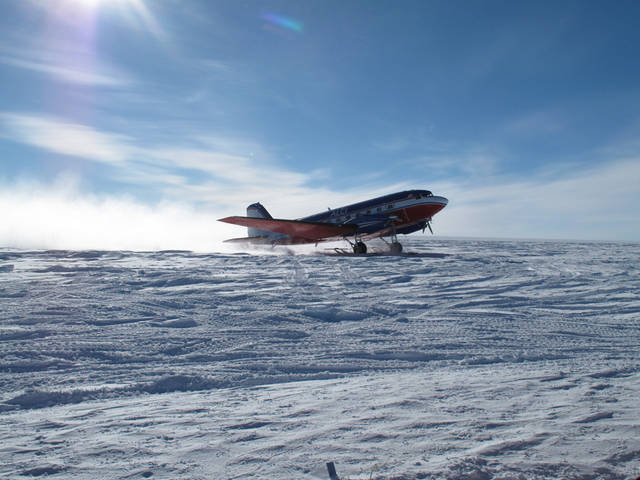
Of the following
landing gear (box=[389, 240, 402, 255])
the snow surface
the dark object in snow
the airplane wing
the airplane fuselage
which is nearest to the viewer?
the dark object in snow

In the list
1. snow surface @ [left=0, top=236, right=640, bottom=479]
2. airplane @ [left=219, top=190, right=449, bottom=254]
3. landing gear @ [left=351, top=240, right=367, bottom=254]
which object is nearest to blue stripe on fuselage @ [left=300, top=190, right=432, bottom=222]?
airplane @ [left=219, top=190, right=449, bottom=254]

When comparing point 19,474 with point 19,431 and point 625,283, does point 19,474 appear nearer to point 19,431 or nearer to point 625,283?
point 19,431

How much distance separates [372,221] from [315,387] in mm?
24997

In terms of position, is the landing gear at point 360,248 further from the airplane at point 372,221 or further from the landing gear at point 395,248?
the landing gear at point 395,248

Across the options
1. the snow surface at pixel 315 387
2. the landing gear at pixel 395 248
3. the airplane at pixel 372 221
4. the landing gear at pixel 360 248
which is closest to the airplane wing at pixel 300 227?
the airplane at pixel 372 221

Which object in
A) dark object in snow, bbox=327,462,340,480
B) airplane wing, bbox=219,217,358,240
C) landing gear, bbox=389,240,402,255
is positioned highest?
airplane wing, bbox=219,217,358,240

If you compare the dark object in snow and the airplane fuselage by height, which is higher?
the airplane fuselage

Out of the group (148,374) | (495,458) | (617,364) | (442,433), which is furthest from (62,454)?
(617,364)

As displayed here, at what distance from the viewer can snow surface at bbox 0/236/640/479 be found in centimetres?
266

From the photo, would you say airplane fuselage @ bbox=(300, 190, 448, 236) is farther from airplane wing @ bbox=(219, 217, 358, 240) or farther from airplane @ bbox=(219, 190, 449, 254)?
airplane wing @ bbox=(219, 217, 358, 240)

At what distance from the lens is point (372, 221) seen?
28.6m

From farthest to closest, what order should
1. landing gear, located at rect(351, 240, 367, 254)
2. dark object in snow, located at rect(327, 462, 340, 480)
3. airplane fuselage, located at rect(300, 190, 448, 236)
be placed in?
landing gear, located at rect(351, 240, 367, 254) → airplane fuselage, located at rect(300, 190, 448, 236) → dark object in snow, located at rect(327, 462, 340, 480)

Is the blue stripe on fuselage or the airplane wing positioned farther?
the airplane wing

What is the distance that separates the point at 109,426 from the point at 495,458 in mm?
3198
